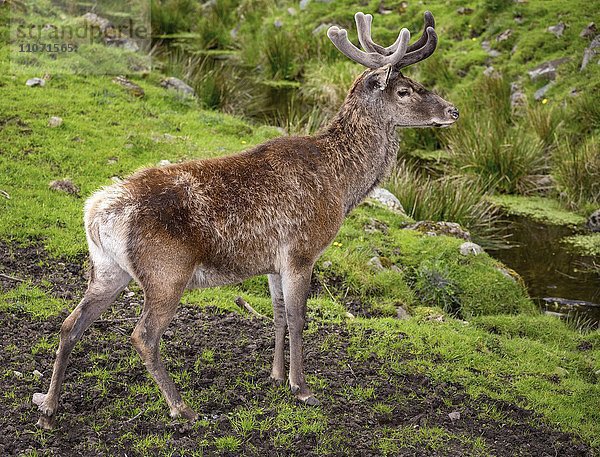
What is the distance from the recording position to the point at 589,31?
50.2ft

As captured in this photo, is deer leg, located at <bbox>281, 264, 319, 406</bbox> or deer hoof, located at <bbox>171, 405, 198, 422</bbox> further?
deer leg, located at <bbox>281, 264, 319, 406</bbox>

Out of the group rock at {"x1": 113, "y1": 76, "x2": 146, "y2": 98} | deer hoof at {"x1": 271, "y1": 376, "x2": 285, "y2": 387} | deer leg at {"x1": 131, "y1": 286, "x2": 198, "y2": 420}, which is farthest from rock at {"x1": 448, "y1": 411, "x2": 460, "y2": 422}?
rock at {"x1": 113, "y1": 76, "x2": 146, "y2": 98}

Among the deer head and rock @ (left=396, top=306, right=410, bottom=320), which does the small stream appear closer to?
rock @ (left=396, top=306, right=410, bottom=320)

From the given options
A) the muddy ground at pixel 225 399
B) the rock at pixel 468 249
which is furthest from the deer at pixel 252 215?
the rock at pixel 468 249

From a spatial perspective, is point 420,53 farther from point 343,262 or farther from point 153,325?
point 153,325

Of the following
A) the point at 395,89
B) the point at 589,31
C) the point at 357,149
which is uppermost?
the point at 395,89

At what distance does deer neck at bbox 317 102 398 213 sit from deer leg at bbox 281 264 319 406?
2.65ft

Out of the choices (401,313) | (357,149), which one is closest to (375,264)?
(401,313)

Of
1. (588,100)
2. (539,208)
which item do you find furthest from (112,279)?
(588,100)

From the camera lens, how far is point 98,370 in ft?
19.2

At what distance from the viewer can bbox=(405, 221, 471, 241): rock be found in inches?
380

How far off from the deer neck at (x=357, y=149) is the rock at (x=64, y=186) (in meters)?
3.76

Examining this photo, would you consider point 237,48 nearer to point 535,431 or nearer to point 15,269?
point 15,269

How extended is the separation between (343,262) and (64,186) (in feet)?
10.4
